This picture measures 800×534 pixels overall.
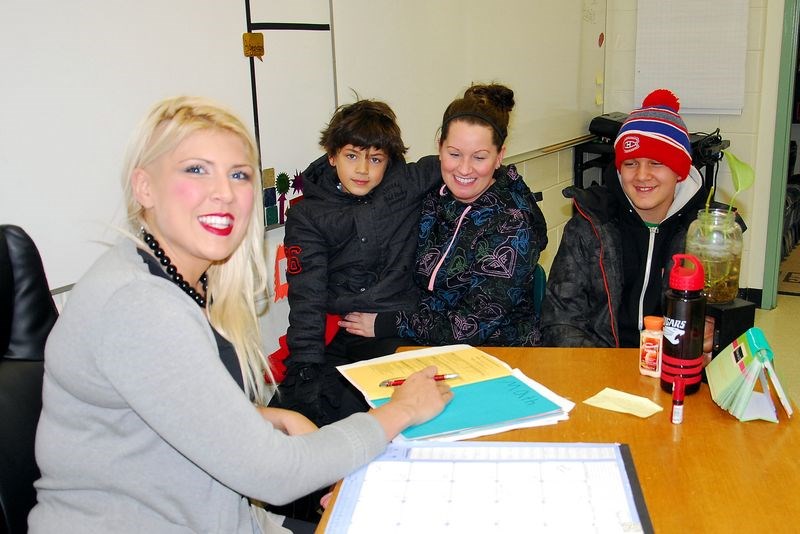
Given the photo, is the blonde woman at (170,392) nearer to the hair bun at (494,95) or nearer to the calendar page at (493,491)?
the calendar page at (493,491)

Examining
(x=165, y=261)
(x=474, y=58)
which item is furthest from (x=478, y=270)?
(x=474, y=58)

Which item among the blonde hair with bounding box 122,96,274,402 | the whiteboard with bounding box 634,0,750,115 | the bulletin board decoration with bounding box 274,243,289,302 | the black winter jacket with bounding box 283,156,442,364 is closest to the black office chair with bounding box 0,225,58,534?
the blonde hair with bounding box 122,96,274,402

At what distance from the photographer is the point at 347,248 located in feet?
7.40

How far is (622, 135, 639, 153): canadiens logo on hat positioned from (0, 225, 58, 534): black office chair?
155cm

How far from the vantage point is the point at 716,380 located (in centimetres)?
139

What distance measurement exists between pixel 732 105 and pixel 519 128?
4.88 ft

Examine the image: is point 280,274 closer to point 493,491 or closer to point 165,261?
point 165,261

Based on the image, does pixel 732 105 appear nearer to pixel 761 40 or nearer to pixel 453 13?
pixel 761 40

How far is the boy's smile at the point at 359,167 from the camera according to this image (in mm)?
2195

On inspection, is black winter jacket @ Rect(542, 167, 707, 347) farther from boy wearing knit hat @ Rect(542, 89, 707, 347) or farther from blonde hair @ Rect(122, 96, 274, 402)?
blonde hair @ Rect(122, 96, 274, 402)

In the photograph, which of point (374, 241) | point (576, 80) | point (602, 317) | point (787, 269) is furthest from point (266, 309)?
point (787, 269)

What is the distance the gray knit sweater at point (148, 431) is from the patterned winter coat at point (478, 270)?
0.95 metres

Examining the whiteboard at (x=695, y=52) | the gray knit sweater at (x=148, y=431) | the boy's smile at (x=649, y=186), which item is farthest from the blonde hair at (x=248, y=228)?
the whiteboard at (x=695, y=52)

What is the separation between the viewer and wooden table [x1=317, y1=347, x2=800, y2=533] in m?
1.03
